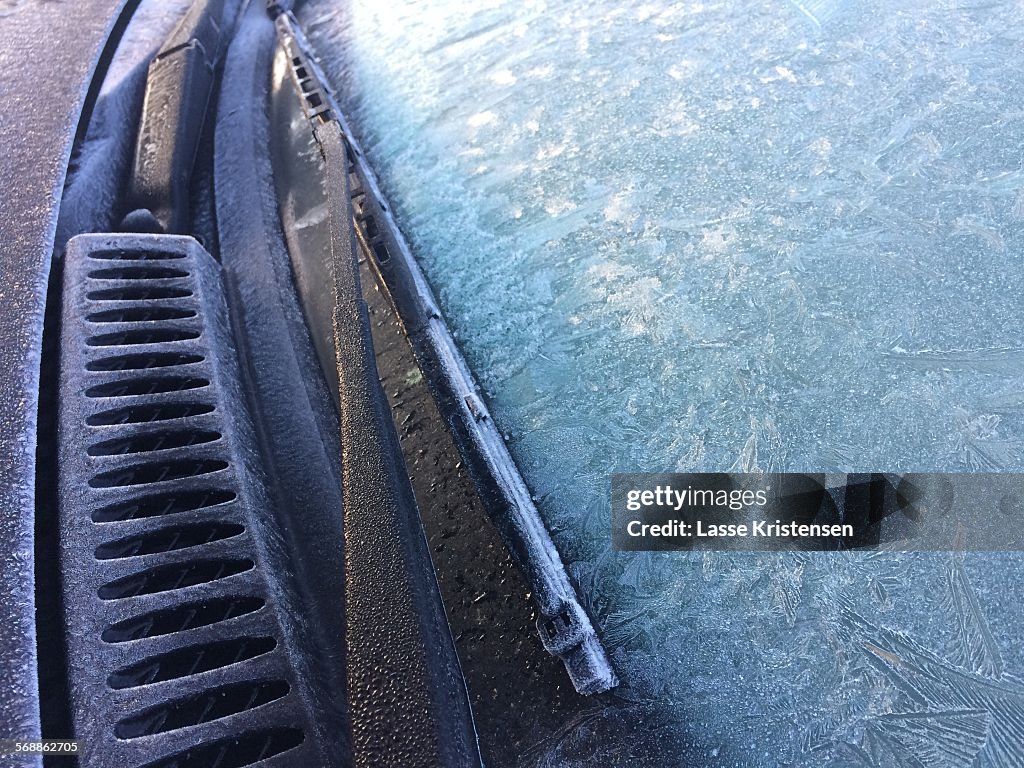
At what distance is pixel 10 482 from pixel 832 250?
4.52 feet

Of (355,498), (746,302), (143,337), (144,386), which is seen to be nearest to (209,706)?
(355,498)

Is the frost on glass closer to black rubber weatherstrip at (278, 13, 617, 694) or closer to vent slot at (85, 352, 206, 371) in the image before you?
black rubber weatherstrip at (278, 13, 617, 694)

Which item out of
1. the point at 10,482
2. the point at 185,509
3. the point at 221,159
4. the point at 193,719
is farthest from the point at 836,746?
the point at 221,159

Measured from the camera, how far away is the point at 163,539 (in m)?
1.03

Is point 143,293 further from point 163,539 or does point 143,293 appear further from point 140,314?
point 163,539

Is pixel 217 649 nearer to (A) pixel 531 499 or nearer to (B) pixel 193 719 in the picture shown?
(B) pixel 193 719

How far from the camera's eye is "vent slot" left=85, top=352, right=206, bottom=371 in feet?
3.92

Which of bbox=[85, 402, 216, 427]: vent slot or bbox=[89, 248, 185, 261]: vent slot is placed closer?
bbox=[85, 402, 216, 427]: vent slot

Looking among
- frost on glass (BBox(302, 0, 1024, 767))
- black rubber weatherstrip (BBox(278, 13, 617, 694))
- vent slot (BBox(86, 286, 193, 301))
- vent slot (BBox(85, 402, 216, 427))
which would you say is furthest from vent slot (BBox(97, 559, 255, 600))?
vent slot (BBox(86, 286, 193, 301))

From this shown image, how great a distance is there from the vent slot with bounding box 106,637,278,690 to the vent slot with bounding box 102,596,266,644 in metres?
0.03

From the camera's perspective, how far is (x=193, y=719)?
0.86m

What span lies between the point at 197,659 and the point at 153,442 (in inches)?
15.7

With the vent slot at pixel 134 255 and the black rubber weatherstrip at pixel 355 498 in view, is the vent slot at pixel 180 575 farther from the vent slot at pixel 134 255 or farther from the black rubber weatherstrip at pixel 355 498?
the vent slot at pixel 134 255

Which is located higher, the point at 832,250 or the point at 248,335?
the point at 248,335
